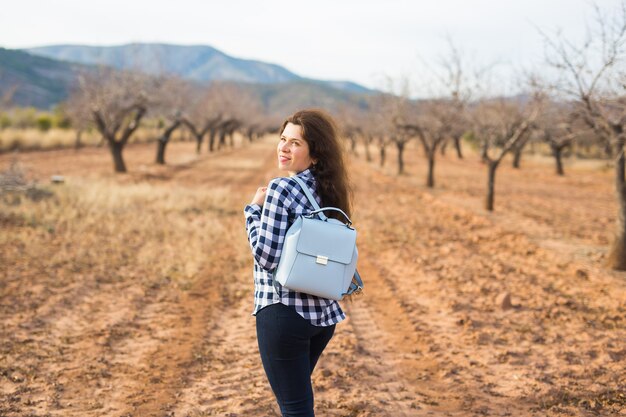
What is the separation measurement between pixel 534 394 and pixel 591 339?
1.57 m

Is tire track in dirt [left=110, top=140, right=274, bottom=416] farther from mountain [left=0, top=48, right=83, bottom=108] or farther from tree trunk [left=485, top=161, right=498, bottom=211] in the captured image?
mountain [left=0, top=48, right=83, bottom=108]

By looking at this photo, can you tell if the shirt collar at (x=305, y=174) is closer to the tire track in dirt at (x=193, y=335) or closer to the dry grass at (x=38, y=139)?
the tire track in dirt at (x=193, y=335)

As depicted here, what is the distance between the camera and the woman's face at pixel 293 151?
206 cm

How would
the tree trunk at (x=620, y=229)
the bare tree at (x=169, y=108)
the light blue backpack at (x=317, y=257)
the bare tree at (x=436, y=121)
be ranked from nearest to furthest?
the light blue backpack at (x=317, y=257)
the tree trunk at (x=620, y=229)
the bare tree at (x=436, y=121)
the bare tree at (x=169, y=108)

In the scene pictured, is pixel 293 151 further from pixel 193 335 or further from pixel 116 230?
pixel 116 230

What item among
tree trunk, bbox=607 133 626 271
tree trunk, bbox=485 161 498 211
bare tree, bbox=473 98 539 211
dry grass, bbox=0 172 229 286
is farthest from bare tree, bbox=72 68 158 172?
tree trunk, bbox=607 133 626 271

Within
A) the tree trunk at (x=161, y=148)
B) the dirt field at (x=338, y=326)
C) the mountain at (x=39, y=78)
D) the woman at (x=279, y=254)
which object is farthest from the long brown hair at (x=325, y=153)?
the mountain at (x=39, y=78)

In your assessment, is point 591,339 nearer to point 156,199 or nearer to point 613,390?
point 613,390

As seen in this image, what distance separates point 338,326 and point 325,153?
369 cm

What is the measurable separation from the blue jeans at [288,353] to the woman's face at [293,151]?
0.54 meters

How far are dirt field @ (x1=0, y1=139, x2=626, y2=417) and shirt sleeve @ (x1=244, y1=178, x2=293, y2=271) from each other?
2061 millimetres

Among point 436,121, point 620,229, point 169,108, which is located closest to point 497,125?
point 436,121

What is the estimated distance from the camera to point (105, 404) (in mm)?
3699

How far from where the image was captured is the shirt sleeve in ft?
6.20
